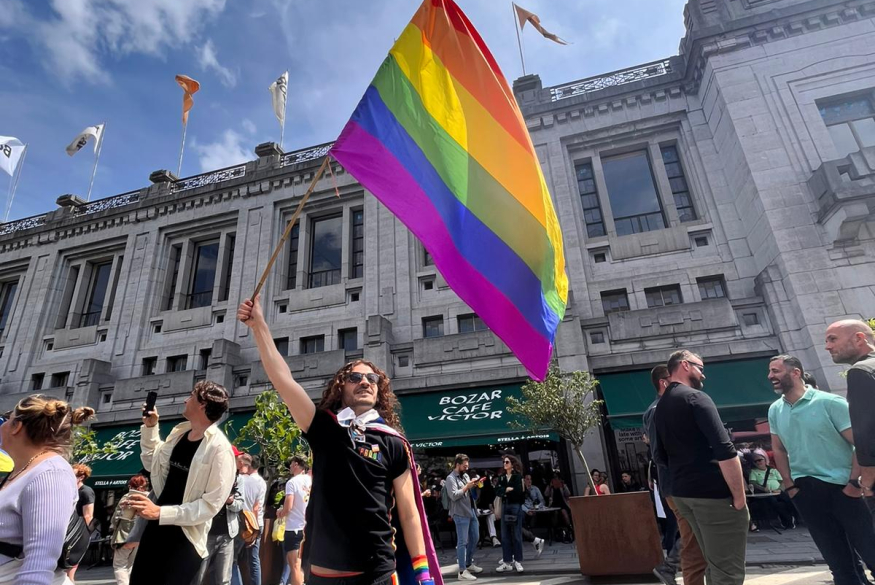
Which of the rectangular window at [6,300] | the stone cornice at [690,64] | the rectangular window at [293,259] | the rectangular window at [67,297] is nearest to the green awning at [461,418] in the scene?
the rectangular window at [293,259]

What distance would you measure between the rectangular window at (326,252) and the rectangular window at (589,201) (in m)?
9.64

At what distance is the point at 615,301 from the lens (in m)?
15.1

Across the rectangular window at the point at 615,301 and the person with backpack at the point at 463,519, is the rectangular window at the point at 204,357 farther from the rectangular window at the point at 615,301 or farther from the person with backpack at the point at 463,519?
the rectangular window at the point at 615,301

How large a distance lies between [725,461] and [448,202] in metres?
2.92

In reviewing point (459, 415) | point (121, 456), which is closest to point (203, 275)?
point (121, 456)

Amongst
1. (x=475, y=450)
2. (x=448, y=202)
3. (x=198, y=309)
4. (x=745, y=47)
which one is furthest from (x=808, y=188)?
(x=198, y=309)

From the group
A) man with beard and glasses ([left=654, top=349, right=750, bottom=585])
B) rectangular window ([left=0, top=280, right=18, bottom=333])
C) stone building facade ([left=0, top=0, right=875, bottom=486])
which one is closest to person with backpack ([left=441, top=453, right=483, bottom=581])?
man with beard and glasses ([left=654, top=349, right=750, bottom=585])

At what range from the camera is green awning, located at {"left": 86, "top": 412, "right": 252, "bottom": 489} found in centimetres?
1423

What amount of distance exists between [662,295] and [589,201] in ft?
14.5

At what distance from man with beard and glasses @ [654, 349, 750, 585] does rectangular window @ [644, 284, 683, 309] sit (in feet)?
38.6

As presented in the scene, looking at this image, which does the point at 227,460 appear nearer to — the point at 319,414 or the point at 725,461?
the point at 319,414

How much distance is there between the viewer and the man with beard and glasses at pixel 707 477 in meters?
3.32

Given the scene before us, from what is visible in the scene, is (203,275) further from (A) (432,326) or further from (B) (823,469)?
(B) (823,469)

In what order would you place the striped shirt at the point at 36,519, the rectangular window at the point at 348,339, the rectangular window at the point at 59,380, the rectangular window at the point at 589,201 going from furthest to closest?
the rectangular window at the point at 59,380 < the rectangular window at the point at 348,339 < the rectangular window at the point at 589,201 < the striped shirt at the point at 36,519
